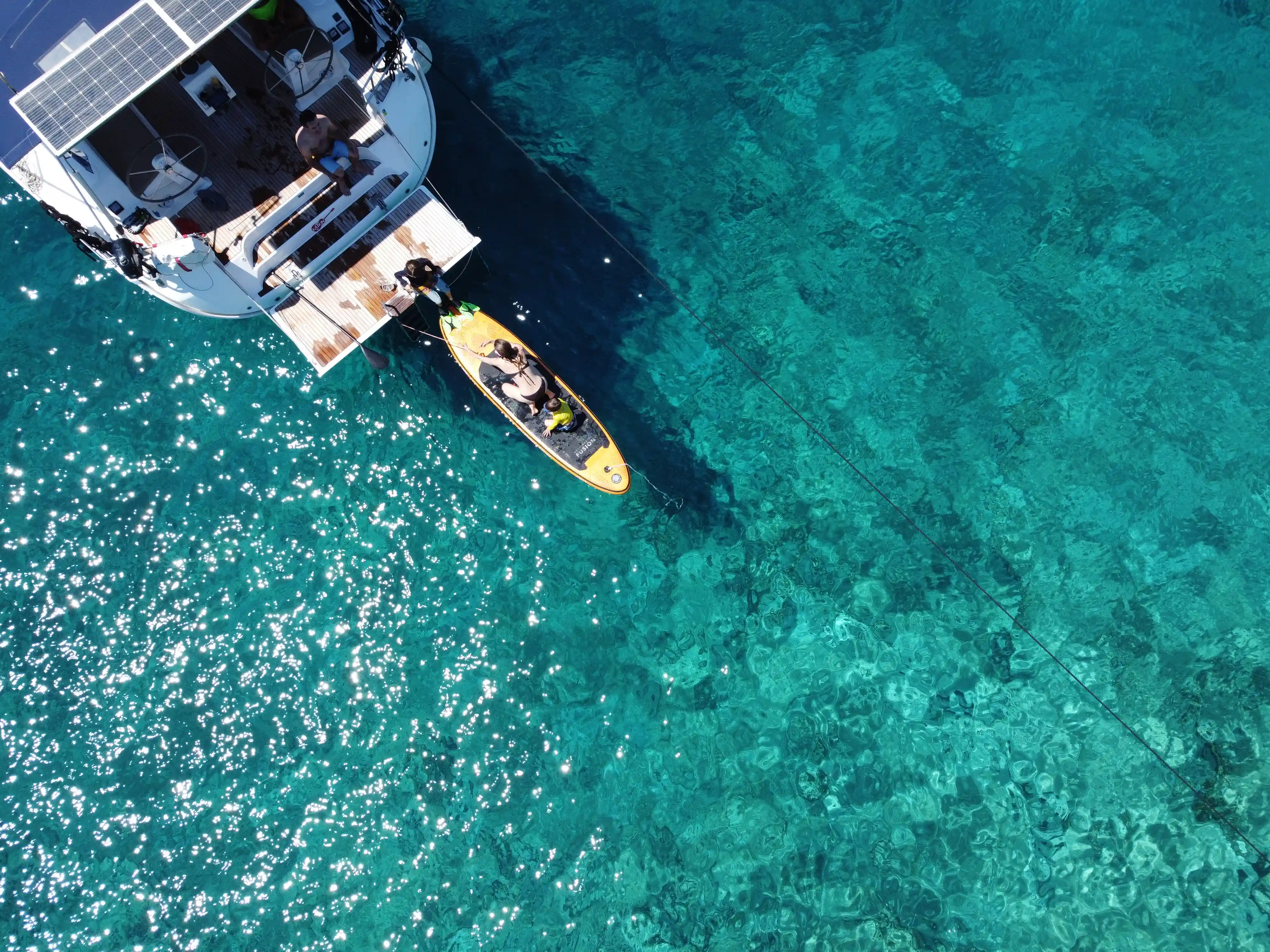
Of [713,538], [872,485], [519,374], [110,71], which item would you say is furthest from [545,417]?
[110,71]

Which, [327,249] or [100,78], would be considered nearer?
[100,78]

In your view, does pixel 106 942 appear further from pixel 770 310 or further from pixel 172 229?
pixel 770 310

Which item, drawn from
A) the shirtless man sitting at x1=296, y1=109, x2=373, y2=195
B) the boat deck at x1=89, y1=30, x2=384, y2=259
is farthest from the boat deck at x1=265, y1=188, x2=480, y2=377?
the boat deck at x1=89, y1=30, x2=384, y2=259

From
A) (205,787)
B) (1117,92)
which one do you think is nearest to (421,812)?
(205,787)

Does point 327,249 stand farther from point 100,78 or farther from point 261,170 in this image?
point 100,78

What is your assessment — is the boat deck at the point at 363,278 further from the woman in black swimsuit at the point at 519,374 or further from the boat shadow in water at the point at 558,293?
the woman in black swimsuit at the point at 519,374
